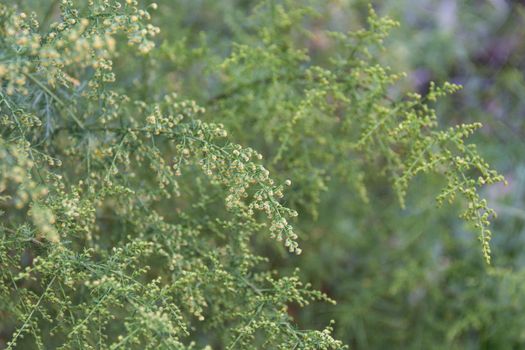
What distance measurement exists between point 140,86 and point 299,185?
534 mm

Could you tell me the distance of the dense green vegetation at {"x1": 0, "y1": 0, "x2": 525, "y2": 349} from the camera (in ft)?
3.71

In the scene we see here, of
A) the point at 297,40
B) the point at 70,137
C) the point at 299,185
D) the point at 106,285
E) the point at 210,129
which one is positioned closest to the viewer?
the point at 106,285

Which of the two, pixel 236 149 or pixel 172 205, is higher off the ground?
pixel 172 205

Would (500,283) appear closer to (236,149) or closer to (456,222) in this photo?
(456,222)

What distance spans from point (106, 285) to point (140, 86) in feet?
2.82

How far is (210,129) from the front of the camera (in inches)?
47.2

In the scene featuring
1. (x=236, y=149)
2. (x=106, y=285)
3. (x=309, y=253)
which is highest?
(x=309, y=253)

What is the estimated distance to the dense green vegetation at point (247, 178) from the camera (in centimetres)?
113

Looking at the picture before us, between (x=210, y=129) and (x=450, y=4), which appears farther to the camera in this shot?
(x=450, y=4)

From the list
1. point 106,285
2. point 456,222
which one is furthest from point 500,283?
point 106,285

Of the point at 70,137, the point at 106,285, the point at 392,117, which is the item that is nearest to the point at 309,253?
the point at 392,117

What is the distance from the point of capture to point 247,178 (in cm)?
111

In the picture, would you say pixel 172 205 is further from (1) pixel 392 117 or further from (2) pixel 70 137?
(1) pixel 392 117

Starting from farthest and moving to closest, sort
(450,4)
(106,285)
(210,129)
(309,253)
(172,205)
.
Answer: (450,4) < (309,253) < (172,205) < (210,129) < (106,285)
